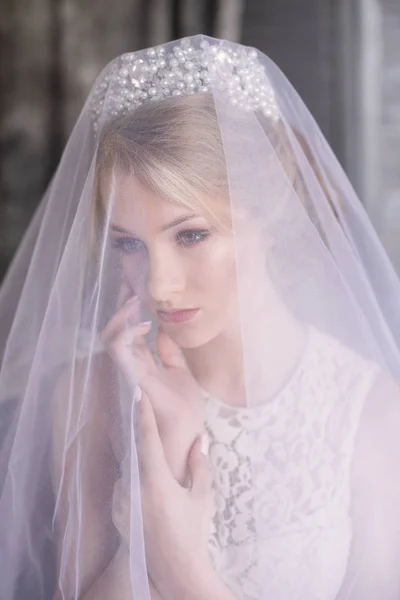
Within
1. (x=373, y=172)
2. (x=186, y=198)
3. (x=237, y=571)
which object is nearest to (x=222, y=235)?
(x=186, y=198)

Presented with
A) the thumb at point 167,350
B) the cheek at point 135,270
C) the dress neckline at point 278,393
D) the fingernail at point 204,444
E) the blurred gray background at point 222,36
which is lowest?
the fingernail at point 204,444

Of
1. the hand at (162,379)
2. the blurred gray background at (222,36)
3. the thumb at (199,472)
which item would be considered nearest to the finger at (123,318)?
the hand at (162,379)

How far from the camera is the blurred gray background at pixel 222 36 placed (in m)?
1.43

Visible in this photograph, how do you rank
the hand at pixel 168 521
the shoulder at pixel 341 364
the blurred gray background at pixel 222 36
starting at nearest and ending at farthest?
the hand at pixel 168 521 → the shoulder at pixel 341 364 → the blurred gray background at pixel 222 36

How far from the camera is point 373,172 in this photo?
1.46 m

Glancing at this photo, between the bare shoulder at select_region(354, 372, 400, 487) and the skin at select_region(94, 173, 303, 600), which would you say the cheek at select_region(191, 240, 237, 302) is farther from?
the bare shoulder at select_region(354, 372, 400, 487)

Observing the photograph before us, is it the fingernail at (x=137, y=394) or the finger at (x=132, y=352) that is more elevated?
the finger at (x=132, y=352)

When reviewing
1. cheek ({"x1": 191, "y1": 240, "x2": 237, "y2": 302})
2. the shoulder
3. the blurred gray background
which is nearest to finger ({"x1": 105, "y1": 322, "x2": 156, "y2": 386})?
cheek ({"x1": 191, "y1": 240, "x2": 237, "y2": 302})

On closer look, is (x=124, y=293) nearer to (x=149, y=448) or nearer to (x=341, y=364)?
(x=149, y=448)

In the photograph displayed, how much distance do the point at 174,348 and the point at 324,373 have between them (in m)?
0.25

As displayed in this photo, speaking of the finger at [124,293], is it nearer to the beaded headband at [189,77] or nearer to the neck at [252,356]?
the neck at [252,356]

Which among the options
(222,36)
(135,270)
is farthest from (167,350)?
(222,36)

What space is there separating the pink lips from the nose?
32mm

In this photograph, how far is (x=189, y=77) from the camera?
98 centimetres
